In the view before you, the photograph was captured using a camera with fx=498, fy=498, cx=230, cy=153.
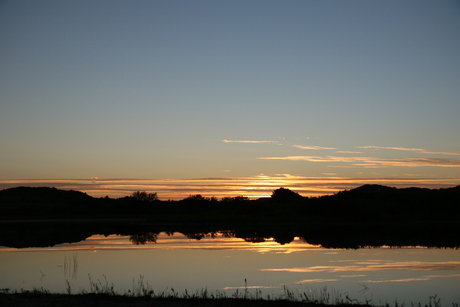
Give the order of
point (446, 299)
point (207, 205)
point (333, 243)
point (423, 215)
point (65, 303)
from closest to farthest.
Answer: point (65, 303) → point (446, 299) → point (333, 243) → point (423, 215) → point (207, 205)

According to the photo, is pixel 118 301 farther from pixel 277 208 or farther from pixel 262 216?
pixel 277 208

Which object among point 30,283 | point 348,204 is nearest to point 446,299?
point 30,283

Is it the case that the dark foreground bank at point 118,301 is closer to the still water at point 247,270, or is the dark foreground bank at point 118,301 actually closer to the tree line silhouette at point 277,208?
the still water at point 247,270

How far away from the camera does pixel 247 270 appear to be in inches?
805

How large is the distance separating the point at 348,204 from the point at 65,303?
60704 mm

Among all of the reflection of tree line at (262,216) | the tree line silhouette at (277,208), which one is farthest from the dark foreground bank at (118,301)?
the tree line silhouette at (277,208)

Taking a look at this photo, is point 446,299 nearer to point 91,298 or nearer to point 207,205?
point 91,298

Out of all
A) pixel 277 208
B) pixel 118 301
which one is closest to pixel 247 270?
pixel 118 301

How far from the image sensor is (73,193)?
11044cm

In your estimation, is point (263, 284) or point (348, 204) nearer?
point (263, 284)

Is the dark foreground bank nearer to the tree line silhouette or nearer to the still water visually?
the still water

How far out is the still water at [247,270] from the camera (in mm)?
16141

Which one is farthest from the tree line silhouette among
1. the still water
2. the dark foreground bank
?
the dark foreground bank

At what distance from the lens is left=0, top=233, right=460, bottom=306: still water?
53.0ft
